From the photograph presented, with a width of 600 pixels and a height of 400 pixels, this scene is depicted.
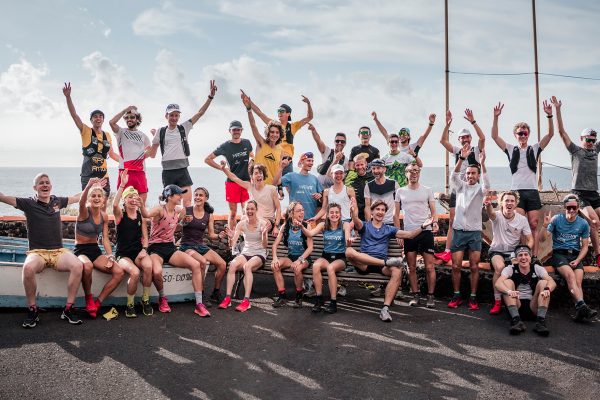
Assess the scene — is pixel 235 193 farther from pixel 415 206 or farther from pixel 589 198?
pixel 589 198

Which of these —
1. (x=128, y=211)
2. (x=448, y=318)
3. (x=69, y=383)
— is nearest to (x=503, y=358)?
(x=448, y=318)

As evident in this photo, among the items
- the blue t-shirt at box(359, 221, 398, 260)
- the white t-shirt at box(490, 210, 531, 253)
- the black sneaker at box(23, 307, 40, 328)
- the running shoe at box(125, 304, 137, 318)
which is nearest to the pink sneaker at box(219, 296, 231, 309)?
the running shoe at box(125, 304, 137, 318)

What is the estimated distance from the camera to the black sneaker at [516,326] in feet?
21.3

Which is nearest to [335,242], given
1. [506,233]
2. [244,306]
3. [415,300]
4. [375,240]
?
[375,240]

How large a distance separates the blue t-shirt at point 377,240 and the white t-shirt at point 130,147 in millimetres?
4239

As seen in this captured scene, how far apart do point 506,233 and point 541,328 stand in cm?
158

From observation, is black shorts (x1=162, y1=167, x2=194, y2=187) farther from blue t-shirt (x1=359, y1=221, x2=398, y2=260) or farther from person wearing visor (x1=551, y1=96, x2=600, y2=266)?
person wearing visor (x1=551, y1=96, x2=600, y2=266)

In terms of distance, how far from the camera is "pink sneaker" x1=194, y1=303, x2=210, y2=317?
7113 mm

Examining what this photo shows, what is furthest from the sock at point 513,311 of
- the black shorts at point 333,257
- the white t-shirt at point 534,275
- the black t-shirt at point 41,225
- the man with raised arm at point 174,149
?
the black t-shirt at point 41,225

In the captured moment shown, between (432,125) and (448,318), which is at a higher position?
(432,125)

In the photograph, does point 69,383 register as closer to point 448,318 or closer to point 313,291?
point 313,291

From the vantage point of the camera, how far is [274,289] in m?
8.91

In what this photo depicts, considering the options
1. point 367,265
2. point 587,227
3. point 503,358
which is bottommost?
point 503,358

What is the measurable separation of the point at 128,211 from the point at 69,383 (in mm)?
2903
